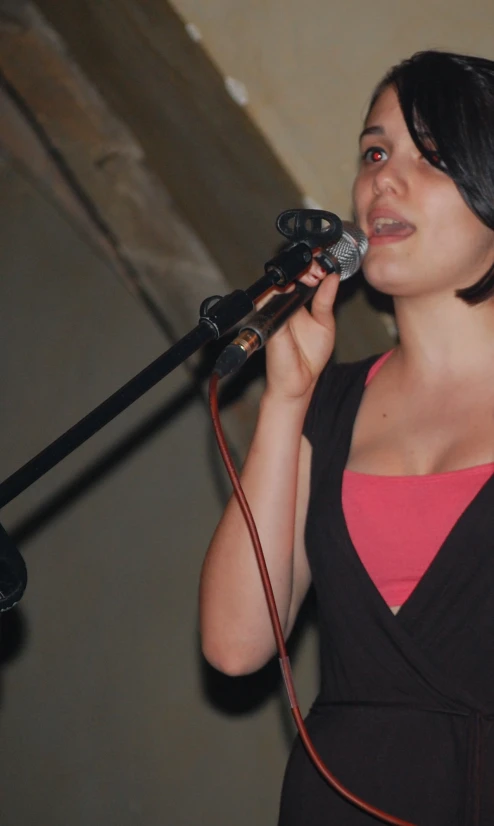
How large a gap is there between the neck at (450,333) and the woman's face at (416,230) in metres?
0.04

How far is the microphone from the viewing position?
39.5 inches

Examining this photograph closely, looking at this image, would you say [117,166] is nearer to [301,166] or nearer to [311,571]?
[301,166]

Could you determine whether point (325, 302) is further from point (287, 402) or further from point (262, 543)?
point (262, 543)

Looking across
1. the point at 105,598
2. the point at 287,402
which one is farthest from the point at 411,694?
the point at 105,598

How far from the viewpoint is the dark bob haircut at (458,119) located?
142cm

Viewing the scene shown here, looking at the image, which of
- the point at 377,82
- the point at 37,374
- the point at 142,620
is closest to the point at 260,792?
the point at 142,620

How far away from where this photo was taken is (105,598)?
A: 2.50 metres

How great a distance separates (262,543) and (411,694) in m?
0.32

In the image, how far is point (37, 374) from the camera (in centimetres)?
256

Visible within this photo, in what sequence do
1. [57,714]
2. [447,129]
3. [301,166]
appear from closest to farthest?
[447,129] → [301,166] → [57,714]

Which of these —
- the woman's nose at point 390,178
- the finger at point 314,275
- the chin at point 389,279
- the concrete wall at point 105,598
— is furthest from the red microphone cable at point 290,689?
the concrete wall at point 105,598

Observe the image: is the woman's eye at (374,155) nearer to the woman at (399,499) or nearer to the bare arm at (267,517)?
the woman at (399,499)

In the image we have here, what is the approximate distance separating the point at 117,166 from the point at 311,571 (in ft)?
3.93

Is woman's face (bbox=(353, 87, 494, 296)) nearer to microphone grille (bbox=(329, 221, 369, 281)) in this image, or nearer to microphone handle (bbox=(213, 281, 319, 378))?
microphone grille (bbox=(329, 221, 369, 281))
